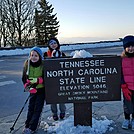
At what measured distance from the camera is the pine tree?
145ft

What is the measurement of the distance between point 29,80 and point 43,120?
104 centimetres

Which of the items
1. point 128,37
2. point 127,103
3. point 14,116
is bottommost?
point 14,116

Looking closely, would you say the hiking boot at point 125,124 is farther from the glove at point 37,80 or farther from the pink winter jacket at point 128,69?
the glove at point 37,80

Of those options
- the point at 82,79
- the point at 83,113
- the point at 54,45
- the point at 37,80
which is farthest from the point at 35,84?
the point at 54,45

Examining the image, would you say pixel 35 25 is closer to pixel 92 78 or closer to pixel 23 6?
pixel 23 6

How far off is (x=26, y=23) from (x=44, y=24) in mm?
2887

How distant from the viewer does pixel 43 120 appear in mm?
5172

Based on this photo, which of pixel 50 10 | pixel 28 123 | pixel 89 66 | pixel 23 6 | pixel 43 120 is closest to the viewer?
pixel 89 66

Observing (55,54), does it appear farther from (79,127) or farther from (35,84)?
(79,127)

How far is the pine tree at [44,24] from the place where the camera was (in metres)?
44.1

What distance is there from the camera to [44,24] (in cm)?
4425

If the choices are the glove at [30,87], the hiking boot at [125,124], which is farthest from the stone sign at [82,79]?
the hiking boot at [125,124]

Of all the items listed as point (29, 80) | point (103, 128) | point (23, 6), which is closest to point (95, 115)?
point (103, 128)

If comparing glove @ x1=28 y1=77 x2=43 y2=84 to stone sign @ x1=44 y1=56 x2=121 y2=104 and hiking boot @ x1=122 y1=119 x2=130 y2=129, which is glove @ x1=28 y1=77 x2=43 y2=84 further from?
hiking boot @ x1=122 y1=119 x2=130 y2=129
